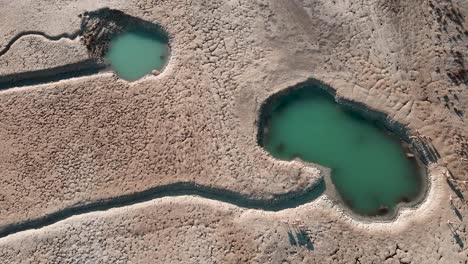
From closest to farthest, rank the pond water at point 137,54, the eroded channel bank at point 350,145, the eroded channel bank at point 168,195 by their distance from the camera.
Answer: the eroded channel bank at point 168,195, the eroded channel bank at point 350,145, the pond water at point 137,54

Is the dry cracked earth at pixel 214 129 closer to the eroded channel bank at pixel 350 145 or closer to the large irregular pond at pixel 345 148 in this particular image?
the eroded channel bank at pixel 350 145

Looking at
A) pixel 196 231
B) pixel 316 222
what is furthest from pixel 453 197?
pixel 196 231

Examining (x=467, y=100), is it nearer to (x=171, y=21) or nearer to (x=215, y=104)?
(x=215, y=104)

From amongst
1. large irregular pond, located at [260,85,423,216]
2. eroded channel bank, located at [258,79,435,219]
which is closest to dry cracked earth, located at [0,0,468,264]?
eroded channel bank, located at [258,79,435,219]

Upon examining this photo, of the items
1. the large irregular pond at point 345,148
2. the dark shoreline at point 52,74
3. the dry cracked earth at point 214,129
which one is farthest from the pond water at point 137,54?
the large irregular pond at point 345,148

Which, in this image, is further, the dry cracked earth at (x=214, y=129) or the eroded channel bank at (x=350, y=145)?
the eroded channel bank at (x=350, y=145)
